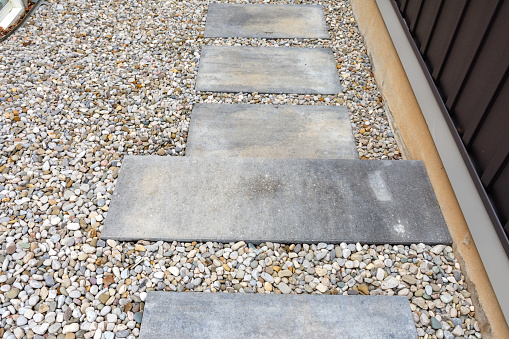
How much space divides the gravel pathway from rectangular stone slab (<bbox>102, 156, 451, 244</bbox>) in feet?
0.27

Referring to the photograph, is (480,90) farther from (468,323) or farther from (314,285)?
(314,285)

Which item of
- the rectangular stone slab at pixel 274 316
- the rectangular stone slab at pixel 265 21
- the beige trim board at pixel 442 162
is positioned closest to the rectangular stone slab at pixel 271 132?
the beige trim board at pixel 442 162

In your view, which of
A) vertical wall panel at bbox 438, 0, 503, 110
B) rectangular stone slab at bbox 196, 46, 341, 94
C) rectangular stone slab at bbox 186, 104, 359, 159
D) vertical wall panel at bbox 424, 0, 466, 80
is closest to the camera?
vertical wall panel at bbox 438, 0, 503, 110

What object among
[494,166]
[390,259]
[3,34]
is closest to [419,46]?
[494,166]

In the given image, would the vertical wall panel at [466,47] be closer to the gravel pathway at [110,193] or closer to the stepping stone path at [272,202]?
the stepping stone path at [272,202]

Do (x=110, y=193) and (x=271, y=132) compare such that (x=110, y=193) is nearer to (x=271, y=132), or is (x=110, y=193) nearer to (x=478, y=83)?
(x=271, y=132)

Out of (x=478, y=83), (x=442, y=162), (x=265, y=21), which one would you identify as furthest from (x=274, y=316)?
(x=265, y=21)

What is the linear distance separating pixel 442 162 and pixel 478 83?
0.49 metres

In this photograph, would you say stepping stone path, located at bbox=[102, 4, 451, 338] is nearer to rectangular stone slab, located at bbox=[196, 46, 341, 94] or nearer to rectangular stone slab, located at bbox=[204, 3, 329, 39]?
rectangular stone slab, located at bbox=[196, 46, 341, 94]

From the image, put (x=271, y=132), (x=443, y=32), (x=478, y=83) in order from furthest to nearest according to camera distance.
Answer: (x=271, y=132), (x=443, y=32), (x=478, y=83)

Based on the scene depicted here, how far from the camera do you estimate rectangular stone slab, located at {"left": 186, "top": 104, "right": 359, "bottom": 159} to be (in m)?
2.86

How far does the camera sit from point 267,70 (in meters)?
3.62

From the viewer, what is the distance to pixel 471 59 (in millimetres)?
2162

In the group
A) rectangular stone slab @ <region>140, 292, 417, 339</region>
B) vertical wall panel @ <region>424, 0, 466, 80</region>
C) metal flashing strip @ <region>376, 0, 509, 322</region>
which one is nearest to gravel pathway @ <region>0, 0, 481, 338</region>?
rectangular stone slab @ <region>140, 292, 417, 339</region>
